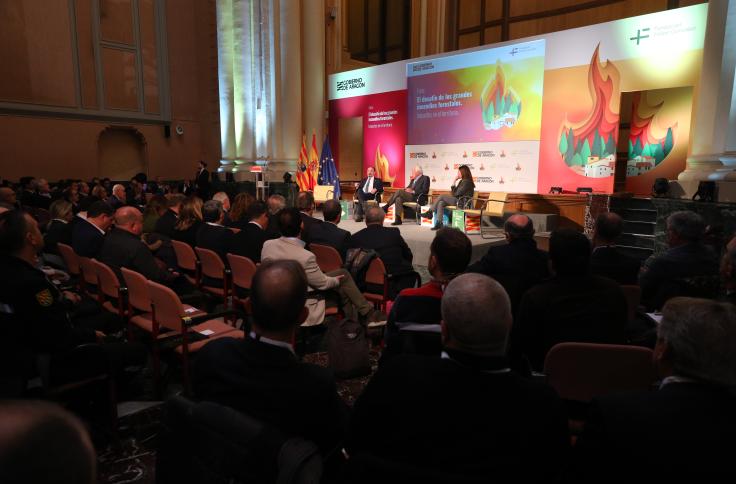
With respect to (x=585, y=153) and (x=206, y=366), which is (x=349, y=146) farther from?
(x=206, y=366)

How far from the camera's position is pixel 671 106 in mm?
8766

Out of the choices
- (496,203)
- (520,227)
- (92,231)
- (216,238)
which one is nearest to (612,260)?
(520,227)

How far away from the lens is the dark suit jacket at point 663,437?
91cm

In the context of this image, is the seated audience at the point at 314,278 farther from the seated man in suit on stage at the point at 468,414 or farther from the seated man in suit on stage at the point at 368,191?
the seated man in suit on stage at the point at 368,191

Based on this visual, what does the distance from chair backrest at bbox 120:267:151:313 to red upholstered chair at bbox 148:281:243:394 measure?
0.44 ft

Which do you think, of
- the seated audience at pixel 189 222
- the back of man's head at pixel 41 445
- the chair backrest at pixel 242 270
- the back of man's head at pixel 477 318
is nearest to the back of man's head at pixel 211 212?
the seated audience at pixel 189 222

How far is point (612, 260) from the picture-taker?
2.87m

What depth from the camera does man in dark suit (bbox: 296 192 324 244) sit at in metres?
4.41

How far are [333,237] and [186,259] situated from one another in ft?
4.48

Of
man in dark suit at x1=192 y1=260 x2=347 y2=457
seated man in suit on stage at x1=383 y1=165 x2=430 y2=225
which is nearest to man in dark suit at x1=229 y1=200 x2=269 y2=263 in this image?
man in dark suit at x1=192 y1=260 x2=347 y2=457

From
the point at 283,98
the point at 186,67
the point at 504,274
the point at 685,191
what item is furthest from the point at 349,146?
the point at 504,274

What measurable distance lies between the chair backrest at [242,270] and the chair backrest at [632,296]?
2.44m

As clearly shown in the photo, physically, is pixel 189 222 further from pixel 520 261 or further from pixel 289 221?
pixel 520 261

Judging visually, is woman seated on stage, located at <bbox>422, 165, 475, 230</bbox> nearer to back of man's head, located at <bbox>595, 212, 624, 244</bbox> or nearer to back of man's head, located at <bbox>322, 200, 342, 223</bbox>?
back of man's head, located at <bbox>322, 200, 342, 223</bbox>
